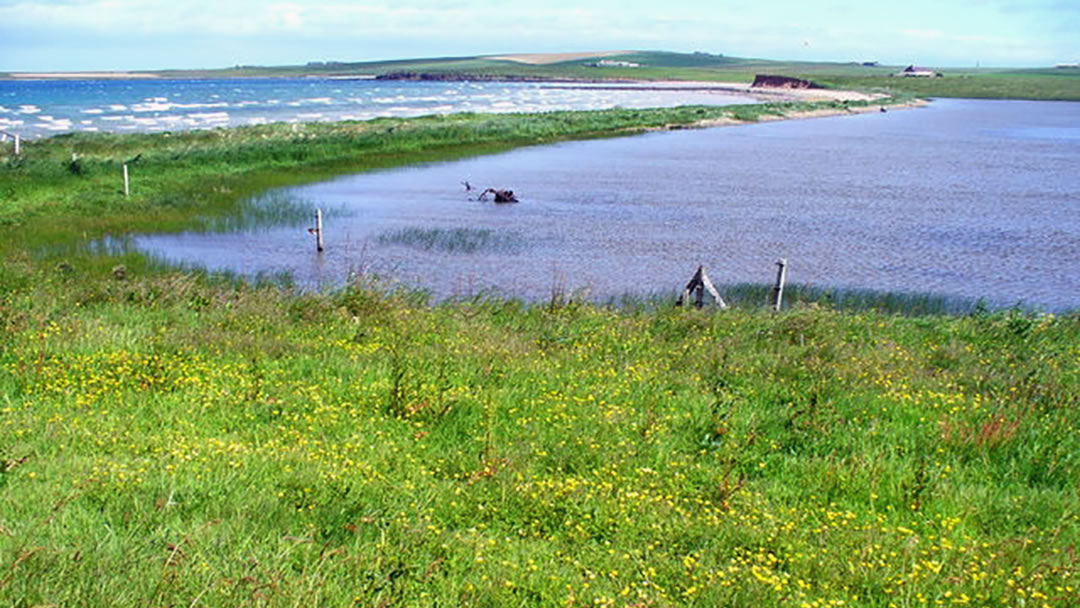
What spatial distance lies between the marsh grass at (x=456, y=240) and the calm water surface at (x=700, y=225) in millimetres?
273

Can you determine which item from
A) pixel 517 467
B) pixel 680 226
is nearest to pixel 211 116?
pixel 680 226

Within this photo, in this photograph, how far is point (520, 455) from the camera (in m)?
8.93

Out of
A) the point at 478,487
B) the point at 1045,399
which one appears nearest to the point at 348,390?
the point at 478,487

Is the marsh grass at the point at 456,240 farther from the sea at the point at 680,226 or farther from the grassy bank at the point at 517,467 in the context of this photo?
the grassy bank at the point at 517,467

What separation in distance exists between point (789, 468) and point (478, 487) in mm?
3109

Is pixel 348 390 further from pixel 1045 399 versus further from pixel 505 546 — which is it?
pixel 1045 399

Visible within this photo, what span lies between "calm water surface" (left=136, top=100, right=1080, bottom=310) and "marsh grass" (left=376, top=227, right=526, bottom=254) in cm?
27

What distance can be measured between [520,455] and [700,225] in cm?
2564

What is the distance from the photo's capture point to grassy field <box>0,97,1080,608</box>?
6.40 m

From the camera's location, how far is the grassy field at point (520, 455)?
640 centimetres

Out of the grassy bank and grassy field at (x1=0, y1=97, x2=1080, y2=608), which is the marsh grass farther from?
the grassy bank

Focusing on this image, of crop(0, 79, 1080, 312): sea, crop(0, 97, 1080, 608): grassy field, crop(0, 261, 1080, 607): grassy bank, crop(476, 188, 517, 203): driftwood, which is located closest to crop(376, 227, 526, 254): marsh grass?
crop(0, 79, 1080, 312): sea

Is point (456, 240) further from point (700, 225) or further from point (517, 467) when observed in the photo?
point (517, 467)

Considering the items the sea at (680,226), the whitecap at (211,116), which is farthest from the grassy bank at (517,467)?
the whitecap at (211,116)
